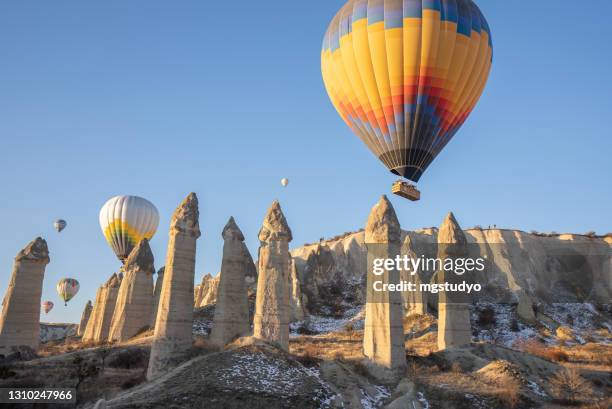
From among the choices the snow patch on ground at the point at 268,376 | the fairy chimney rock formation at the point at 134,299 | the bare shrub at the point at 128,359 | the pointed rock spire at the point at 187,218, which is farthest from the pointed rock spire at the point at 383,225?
the fairy chimney rock formation at the point at 134,299

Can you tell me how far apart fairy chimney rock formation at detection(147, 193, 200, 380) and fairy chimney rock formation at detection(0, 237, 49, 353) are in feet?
48.8

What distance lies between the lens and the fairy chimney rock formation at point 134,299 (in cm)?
3831

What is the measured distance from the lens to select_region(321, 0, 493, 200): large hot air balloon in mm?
32062

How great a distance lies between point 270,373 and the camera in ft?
64.1

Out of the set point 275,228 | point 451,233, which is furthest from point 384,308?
point 451,233

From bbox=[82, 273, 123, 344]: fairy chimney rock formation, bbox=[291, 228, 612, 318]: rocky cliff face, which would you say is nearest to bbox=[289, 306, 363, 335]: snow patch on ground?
bbox=[291, 228, 612, 318]: rocky cliff face

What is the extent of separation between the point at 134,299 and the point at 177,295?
58.7 ft

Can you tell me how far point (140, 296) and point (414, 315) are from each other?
2834cm

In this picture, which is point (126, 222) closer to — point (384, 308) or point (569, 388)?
point (384, 308)

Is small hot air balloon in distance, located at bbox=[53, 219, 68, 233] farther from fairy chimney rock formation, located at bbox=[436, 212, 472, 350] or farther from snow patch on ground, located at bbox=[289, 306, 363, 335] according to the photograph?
fairy chimney rock formation, located at bbox=[436, 212, 472, 350]

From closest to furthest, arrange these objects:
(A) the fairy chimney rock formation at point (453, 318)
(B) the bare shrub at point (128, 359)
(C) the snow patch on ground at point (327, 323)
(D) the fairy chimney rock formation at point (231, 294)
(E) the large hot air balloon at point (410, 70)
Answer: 1. (D) the fairy chimney rock formation at point (231, 294)
2. (A) the fairy chimney rock formation at point (453, 318)
3. (B) the bare shrub at point (128, 359)
4. (E) the large hot air balloon at point (410, 70)
5. (C) the snow patch on ground at point (327, 323)

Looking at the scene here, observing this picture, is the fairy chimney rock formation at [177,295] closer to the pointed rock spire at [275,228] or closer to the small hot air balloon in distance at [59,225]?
the pointed rock spire at [275,228]

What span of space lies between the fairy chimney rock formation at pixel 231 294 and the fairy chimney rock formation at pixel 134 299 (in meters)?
14.8

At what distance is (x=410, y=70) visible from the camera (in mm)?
32250
